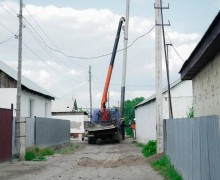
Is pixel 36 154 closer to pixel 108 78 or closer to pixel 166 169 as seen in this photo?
pixel 166 169

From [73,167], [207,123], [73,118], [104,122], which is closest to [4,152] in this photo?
[73,167]

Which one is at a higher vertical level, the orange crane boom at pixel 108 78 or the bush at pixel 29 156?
the orange crane boom at pixel 108 78

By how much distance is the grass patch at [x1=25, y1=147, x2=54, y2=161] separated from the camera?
1911 cm

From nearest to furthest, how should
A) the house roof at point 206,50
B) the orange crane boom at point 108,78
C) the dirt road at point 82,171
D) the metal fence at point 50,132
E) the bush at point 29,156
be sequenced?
the house roof at point 206,50
the dirt road at point 82,171
the bush at point 29,156
the metal fence at point 50,132
the orange crane boom at point 108,78

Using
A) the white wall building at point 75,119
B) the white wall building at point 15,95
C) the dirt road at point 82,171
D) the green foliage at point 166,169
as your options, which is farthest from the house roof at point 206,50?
the white wall building at point 75,119

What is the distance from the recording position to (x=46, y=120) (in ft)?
85.9

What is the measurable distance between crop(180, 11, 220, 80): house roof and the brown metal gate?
8.20 metres

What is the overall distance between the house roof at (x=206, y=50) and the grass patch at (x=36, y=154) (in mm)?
9073

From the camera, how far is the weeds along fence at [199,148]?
6.61 metres

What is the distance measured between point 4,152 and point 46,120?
28.8 ft

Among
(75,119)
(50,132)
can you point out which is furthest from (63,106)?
(50,132)

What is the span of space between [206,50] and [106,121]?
25.3m

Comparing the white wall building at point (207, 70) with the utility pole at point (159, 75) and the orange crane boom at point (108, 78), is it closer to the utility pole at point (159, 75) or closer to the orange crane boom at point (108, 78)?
the utility pole at point (159, 75)

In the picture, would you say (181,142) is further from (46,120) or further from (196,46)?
(46,120)
